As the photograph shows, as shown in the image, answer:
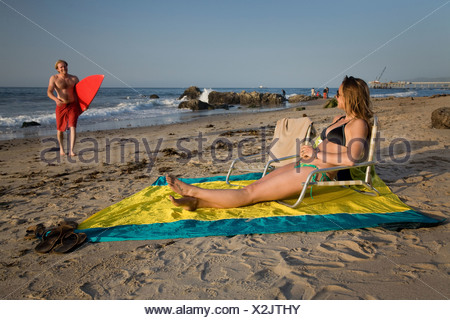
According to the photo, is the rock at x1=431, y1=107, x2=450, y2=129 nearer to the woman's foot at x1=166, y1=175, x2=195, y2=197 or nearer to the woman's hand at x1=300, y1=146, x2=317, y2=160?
the woman's hand at x1=300, y1=146, x2=317, y2=160

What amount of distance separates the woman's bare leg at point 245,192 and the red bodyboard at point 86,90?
4.48 metres

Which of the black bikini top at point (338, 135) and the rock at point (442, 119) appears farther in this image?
the rock at point (442, 119)

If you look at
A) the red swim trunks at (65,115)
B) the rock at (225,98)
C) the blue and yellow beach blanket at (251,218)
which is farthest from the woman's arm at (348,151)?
the rock at (225,98)

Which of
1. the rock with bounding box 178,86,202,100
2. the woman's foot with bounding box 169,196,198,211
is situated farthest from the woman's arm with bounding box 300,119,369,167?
the rock with bounding box 178,86,202,100

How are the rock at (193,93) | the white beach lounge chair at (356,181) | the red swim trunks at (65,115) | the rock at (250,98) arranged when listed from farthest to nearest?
the rock at (193,93) → the rock at (250,98) → the red swim trunks at (65,115) → the white beach lounge chair at (356,181)

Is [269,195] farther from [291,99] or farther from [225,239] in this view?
[291,99]

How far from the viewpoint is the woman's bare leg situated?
3.13m

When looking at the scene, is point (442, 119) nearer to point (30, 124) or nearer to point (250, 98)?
point (30, 124)

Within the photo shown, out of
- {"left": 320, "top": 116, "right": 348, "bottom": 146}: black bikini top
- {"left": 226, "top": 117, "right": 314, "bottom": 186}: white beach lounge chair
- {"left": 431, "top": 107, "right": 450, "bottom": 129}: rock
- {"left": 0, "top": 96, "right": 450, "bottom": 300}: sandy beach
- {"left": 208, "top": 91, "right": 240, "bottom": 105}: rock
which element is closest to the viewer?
{"left": 0, "top": 96, "right": 450, "bottom": 300}: sandy beach

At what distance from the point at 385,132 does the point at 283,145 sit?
166 inches

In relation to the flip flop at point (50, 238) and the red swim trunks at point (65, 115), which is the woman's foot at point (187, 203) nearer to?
the flip flop at point (50, 238)

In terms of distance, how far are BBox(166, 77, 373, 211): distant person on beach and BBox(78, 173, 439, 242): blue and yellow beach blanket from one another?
0.50 feet

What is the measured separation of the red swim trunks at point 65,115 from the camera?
21.0ft

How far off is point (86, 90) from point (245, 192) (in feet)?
16.2
